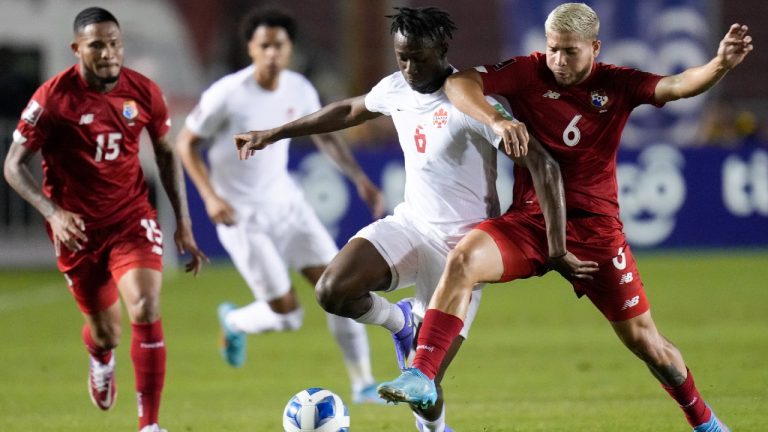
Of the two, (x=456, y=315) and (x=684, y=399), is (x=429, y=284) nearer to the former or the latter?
(x=456, y=315)

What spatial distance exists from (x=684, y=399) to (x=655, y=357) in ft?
0.92

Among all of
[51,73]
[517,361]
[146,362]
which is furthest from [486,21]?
[146,362]

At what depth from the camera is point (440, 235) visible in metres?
6.88

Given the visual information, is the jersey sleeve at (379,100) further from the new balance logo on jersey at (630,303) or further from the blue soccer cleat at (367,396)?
the blue soccer cleat at (367,396)

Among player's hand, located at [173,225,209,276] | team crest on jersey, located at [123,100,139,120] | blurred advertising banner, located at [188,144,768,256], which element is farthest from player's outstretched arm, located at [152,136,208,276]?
blurred advertising banner, located at [188,144,768,256]

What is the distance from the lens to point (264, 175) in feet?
32.2

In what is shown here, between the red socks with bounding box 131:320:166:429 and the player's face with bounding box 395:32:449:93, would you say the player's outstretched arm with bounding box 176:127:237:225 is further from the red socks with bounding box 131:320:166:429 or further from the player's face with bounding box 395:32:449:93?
the player's face with bounding box 395:32:449:93

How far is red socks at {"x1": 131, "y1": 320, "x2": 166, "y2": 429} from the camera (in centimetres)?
734

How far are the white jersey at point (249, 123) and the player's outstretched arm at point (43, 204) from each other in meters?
2.35

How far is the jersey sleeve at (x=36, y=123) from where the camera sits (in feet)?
24.3

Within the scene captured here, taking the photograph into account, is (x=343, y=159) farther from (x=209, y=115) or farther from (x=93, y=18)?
(x=93, y=18)

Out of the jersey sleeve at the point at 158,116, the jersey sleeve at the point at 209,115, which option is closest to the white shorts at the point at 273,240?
the jersey sleeve at the point at 209,115

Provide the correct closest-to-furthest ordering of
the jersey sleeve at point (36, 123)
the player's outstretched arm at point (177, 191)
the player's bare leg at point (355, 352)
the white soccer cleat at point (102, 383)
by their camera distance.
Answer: the jersey sleeve at point (36, 123) → the player's outstretched arm at point (177, 191) → the white soccer cleat at point (102, 383) → the player's bare leg at point (355, 352)

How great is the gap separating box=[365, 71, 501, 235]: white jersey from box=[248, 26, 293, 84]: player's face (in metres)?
2.61
